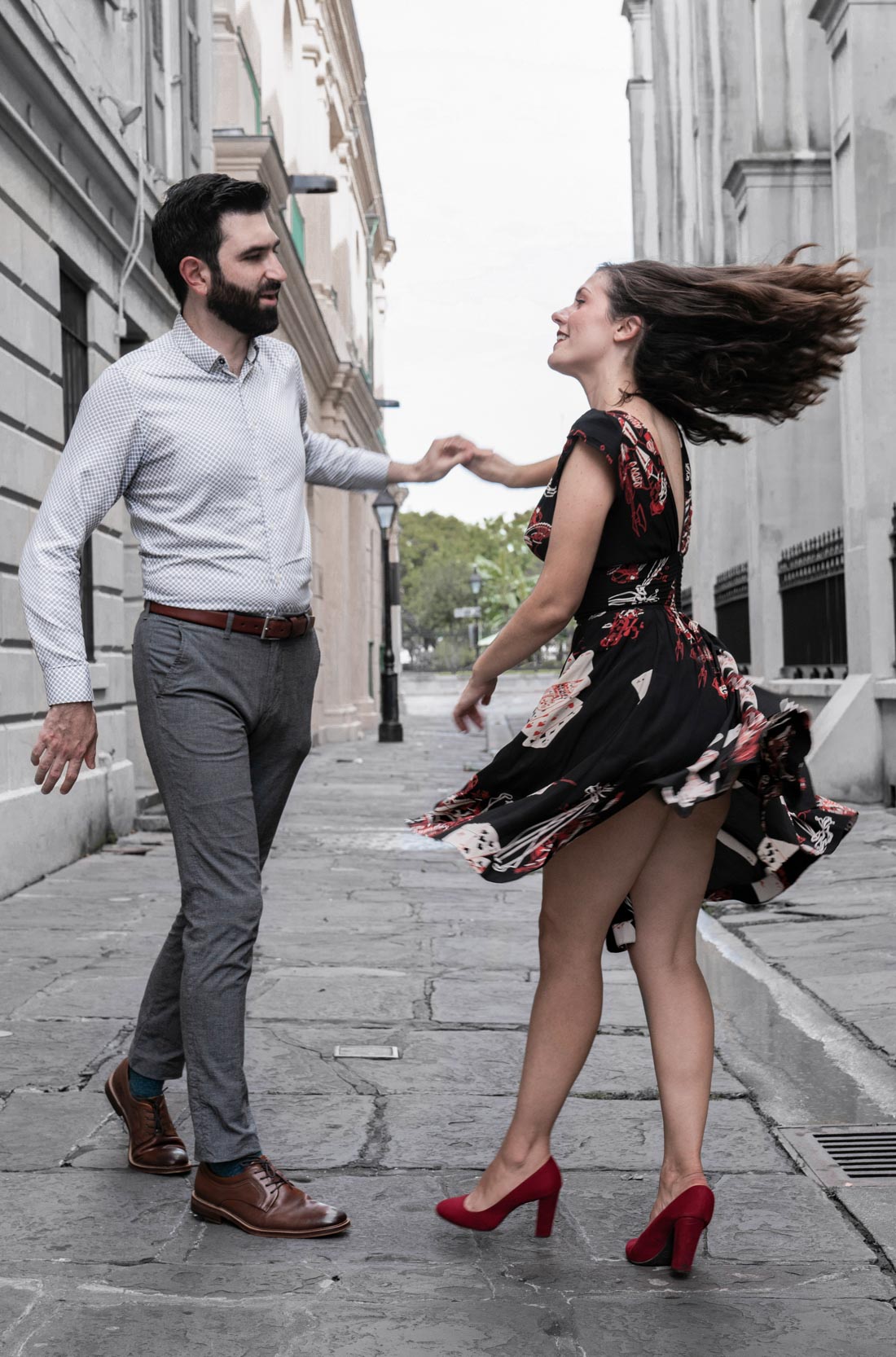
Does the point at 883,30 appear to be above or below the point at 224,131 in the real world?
below

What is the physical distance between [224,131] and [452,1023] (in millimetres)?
14627

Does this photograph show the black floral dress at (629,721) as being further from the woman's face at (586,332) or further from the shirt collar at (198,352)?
the shirt collar at (198,352)

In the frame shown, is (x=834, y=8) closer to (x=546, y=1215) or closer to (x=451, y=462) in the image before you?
(x=451, y=462)

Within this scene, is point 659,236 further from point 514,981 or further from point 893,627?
point 514,981

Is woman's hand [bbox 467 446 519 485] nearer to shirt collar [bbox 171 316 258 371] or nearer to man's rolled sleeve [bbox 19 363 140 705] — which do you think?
shirt collar [bbox 171 316 258 371]

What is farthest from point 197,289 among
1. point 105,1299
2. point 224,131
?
point 224,131

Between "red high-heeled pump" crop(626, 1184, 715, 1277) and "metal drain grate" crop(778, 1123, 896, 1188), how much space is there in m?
0.65

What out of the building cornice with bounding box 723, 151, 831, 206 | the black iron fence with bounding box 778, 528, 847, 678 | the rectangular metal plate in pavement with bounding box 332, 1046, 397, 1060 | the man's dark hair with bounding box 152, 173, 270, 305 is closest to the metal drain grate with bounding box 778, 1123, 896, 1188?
the rectangular metal plate in pavement with bounding box 332, 1046, 397, 1060

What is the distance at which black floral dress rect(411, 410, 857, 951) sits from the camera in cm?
289

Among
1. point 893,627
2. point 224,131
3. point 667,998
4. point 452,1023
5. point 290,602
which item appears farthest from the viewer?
point 224,131

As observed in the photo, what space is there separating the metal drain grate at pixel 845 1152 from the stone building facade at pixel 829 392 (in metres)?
4.05

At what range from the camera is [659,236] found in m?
28.1

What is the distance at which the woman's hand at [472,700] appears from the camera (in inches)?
123

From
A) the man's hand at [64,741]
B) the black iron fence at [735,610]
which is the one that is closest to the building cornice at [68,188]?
the man's hand at [64,741]
